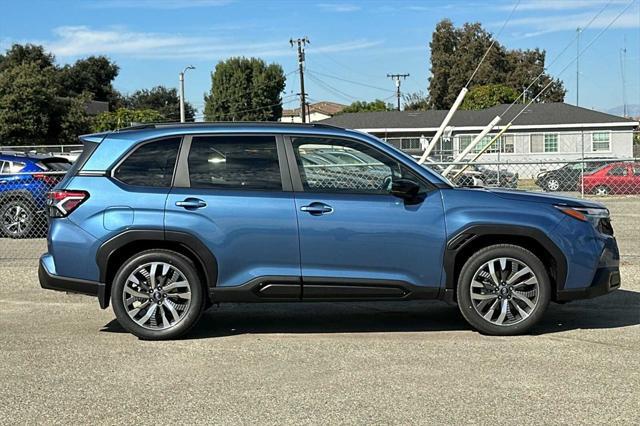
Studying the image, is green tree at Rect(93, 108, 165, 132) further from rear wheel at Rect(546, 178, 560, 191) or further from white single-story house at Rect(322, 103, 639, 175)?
rear wheel at Rect(546, 178, 560, 191)

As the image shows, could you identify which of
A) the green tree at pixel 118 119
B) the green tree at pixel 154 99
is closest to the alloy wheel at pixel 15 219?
the green tree at pixel 118 119

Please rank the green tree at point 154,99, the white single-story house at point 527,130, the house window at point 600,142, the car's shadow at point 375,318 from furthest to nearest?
the green tree at point 154,99 → the house window at point 600,142 → the white single-story house at point 527,130 → the car's shadow at point 375,318

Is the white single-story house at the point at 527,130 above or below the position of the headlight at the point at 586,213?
above

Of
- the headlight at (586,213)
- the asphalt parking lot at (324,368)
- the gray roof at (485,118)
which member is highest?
the gray roof at (485,118)

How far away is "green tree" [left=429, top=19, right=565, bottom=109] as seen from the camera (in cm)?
6931

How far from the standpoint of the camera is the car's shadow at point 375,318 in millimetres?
7008

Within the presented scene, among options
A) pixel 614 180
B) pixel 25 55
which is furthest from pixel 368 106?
pixel 614 180

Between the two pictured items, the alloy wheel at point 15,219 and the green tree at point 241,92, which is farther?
the green tree at point 241,92

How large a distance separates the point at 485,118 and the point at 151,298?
1534 inches

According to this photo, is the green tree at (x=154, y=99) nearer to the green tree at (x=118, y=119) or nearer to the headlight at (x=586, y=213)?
the green tree at (x=118, y=119)

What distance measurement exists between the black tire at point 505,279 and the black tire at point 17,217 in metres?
9.26

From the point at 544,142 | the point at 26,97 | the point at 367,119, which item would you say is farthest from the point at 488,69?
the point at 26,97

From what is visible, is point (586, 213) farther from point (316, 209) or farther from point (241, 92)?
point (241, 92)

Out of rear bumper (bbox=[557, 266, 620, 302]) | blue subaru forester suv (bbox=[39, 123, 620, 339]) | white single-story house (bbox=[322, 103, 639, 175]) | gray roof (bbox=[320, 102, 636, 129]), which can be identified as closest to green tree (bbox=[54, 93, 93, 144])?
white single-story house (bbox=[322, 103, 639, 175])
